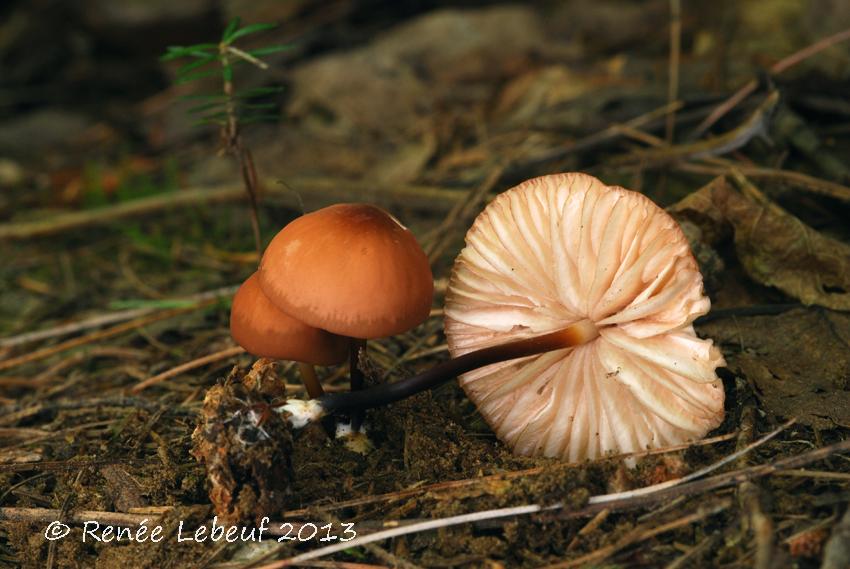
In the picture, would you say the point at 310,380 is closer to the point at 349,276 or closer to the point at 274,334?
the point at 274,334

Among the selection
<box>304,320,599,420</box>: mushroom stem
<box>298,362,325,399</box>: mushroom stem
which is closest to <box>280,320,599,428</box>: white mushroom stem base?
<box>304,320,599,420</box>: mushroom stem

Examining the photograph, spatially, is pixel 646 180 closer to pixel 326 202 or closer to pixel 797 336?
pixel 797 336

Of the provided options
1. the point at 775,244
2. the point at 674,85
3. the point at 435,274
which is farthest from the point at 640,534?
the point at 674,85

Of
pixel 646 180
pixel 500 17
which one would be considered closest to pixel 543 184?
pixel 646 180

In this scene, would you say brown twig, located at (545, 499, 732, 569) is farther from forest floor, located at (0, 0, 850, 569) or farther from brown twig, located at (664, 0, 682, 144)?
brown twig, located at (664, 0, 682, 144)

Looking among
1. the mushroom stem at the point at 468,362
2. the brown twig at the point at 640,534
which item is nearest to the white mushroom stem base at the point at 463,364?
the mushroom stem at the point at 468,362

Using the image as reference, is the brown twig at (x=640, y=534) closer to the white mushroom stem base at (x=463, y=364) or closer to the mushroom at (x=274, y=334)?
the white mushroom stem base at (x=463, y=364)

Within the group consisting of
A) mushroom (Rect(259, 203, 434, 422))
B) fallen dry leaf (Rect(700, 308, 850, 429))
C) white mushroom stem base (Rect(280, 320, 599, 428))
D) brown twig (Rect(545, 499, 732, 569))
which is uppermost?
mushroom (Rect(259, 203, 434, 422))
